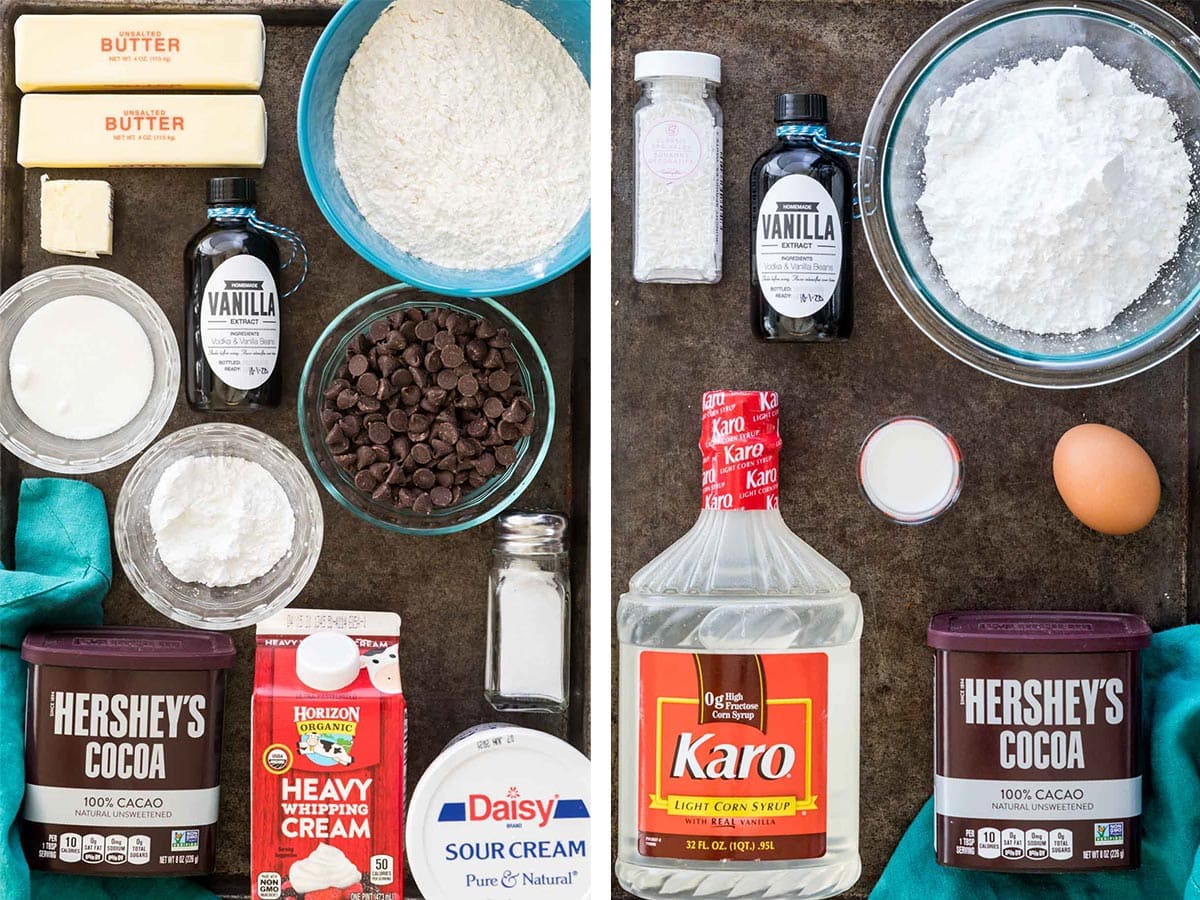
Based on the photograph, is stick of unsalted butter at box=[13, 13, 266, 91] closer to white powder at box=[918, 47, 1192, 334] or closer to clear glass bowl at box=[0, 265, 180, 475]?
clear glass bowl at box=[0, 265, 180, 475]

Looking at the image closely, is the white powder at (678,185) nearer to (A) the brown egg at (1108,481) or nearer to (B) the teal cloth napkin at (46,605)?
(A) the brown egg at (1108,481)

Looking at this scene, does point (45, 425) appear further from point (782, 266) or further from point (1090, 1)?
point (1090, 1)

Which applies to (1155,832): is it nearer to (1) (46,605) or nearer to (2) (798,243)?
(2) (798,243)

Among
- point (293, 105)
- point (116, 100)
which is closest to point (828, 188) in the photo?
point (293, 105)

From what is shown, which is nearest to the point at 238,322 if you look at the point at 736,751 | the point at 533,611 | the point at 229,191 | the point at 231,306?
the point at 231,306

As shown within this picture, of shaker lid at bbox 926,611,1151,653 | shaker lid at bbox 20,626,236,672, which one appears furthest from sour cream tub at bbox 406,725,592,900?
Result: shaker lid at bbox 926,611,1151,653
